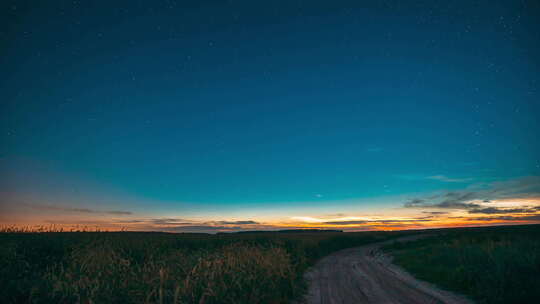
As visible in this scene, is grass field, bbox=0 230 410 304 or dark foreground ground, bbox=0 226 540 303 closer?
grass field, bbox=0 230 410 304

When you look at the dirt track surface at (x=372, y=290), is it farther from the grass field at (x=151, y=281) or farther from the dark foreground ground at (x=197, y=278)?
the grass field at (x=151, y=281)

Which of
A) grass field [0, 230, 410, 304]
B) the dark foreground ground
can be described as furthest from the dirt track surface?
grass field [0, 230, 410, 304]

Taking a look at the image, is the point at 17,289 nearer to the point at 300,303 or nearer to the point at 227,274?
the point at 227,274

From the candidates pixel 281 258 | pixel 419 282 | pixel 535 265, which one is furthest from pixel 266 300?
pixel 535 265

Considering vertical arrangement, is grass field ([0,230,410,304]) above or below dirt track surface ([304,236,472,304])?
above

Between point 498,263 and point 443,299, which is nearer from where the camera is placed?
point 443,299

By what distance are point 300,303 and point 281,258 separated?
4.06 metres

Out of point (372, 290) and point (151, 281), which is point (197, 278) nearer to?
point (151, 281)

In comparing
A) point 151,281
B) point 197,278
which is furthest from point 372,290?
point 151,281

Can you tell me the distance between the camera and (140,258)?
18.5 metres

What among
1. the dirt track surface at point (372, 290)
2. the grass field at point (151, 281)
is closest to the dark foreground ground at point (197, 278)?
the grass field at point (151, 281)

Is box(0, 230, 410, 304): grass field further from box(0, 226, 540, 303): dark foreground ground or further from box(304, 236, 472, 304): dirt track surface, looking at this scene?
box(304, 236, 472, 304): dirt track surface

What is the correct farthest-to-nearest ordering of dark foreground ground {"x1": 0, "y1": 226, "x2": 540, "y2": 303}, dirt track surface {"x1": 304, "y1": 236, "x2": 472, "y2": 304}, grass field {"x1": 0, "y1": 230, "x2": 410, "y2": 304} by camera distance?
dirt track surface {"x1": 304, "y1": 236, "x2": 472, "y2": 304} < dark foreground ground {"x1": 0, "y1": 226, "x2": 540, "y2": 303} < grass field {"x1": 0, "y1": 230, "x2": 410, "y2": 304}

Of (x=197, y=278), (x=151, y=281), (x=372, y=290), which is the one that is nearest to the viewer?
(x=151, y=281)
